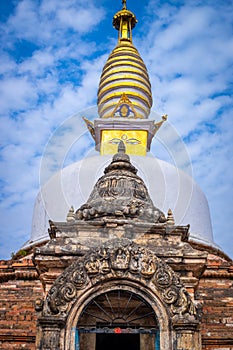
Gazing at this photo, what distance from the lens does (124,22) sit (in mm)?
32906

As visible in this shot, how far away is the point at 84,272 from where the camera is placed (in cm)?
821

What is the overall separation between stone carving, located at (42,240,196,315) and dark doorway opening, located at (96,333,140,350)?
3.57 metres

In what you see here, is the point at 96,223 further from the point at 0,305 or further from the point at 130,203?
the point at 0,305

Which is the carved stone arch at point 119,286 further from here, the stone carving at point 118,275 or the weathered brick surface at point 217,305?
the weathered brick surface at point 217,305

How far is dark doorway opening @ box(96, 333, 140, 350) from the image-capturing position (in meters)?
11.3

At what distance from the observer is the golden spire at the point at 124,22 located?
107 ft

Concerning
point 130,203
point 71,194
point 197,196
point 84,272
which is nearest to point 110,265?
point 84,272

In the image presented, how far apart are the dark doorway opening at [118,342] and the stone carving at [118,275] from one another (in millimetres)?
3569

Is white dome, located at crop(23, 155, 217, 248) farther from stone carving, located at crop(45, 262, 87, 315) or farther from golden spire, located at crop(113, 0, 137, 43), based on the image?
golden spire, located at crop(113, 0, 137, 43)

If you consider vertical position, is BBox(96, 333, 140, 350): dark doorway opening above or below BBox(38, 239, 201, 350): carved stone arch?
below

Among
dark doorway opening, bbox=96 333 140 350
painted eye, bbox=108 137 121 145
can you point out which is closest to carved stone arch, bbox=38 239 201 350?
dark doorway opening, bbox=96 333 140 350

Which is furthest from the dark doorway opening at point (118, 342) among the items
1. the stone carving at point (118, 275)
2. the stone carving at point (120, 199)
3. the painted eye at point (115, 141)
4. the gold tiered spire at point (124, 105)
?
the painted eye at point (115, 141)

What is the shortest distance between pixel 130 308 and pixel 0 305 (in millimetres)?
4135

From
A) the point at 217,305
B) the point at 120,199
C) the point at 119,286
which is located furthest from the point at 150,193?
the point at 119,286
